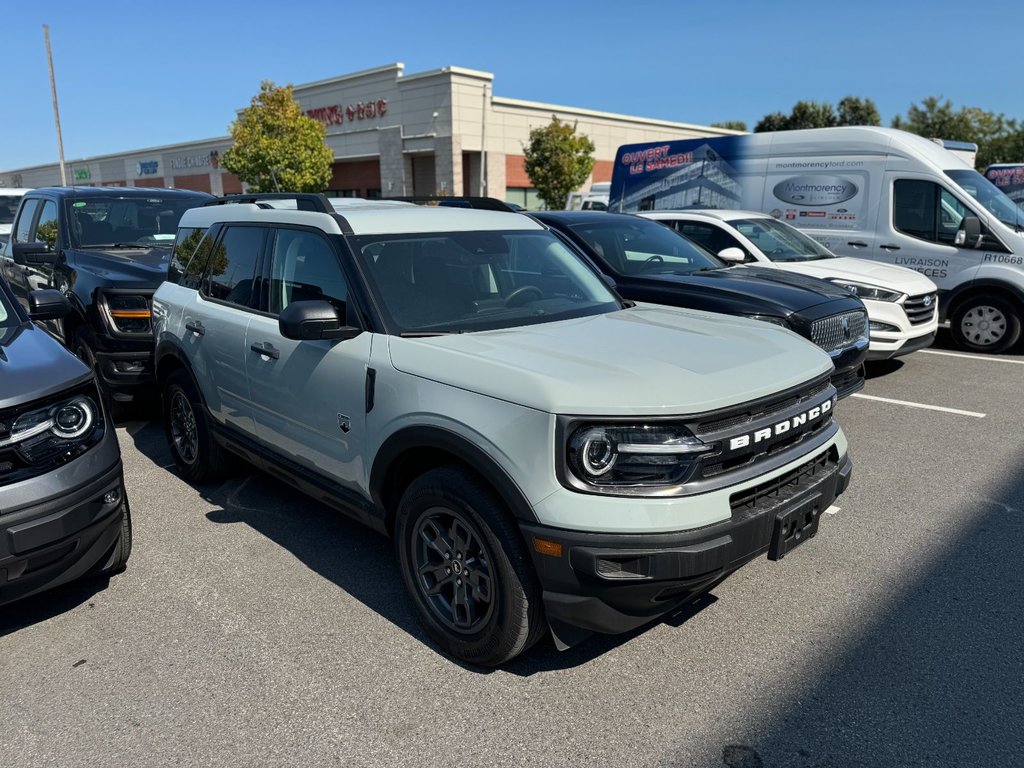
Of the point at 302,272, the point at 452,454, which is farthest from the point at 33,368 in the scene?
the point at 452,454

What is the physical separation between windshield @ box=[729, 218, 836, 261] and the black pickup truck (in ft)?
19.6

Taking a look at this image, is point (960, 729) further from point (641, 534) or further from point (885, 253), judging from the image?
point (885, 253)

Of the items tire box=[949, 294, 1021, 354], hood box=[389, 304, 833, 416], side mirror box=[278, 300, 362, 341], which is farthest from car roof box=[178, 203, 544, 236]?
tire box=[949, 294, 1021, 354]

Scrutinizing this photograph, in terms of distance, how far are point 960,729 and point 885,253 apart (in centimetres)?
826

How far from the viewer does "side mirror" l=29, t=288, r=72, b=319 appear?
421cm

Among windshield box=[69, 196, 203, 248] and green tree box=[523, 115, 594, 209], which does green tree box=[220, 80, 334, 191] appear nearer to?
green tree box=[523, 115, 594, 209]

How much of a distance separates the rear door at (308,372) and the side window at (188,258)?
37.4 inches

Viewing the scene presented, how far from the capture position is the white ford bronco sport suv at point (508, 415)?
2.59 meters

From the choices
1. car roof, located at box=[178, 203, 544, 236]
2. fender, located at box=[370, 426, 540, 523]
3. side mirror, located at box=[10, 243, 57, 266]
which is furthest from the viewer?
side mirror, located at box=[10, 243, 57, 266]

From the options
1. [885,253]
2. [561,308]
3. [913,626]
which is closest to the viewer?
[913,626]

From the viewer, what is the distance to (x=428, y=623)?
10.5 feet

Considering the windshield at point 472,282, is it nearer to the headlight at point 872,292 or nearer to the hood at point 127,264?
the hood at point 127,264

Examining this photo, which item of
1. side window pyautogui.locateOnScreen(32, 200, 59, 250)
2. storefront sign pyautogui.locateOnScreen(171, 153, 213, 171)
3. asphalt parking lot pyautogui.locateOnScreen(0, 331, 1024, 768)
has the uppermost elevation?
storefront sign pyautogui.locateOnScreen(171, 153, 213, 171)

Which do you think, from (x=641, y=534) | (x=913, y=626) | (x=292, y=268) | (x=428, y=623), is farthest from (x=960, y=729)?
(x=292, y=268)
